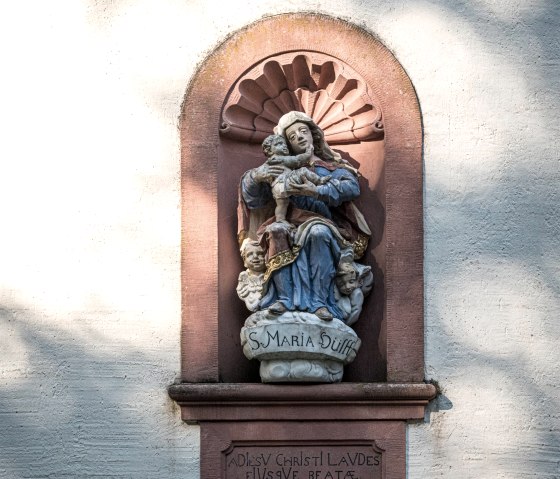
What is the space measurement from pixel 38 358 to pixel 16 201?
0.97m

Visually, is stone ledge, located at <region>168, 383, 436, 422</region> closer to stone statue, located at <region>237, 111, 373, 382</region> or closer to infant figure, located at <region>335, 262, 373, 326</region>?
stone statue, located at <region>237, 111, 373, 382</region>

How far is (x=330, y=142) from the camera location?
43.8ft

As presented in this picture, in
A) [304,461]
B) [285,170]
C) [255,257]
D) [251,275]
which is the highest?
[285,170]

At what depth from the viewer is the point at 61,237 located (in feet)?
42.5

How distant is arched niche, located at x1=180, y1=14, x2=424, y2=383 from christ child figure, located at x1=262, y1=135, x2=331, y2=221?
34 cm

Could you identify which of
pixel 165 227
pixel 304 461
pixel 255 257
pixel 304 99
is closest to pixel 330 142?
pixel 304 99

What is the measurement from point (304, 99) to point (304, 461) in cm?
230

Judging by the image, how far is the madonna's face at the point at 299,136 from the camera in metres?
13.0

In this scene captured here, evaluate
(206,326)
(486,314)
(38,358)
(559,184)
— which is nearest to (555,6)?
(559,184)

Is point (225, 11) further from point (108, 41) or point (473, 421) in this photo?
point (473, 421)

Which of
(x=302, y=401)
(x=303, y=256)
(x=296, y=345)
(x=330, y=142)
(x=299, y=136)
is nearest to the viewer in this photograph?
(x=296, y=345)

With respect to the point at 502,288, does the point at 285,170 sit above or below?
above

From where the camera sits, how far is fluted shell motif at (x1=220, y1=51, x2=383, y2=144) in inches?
518

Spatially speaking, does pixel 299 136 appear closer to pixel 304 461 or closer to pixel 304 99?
pixel 304 99
